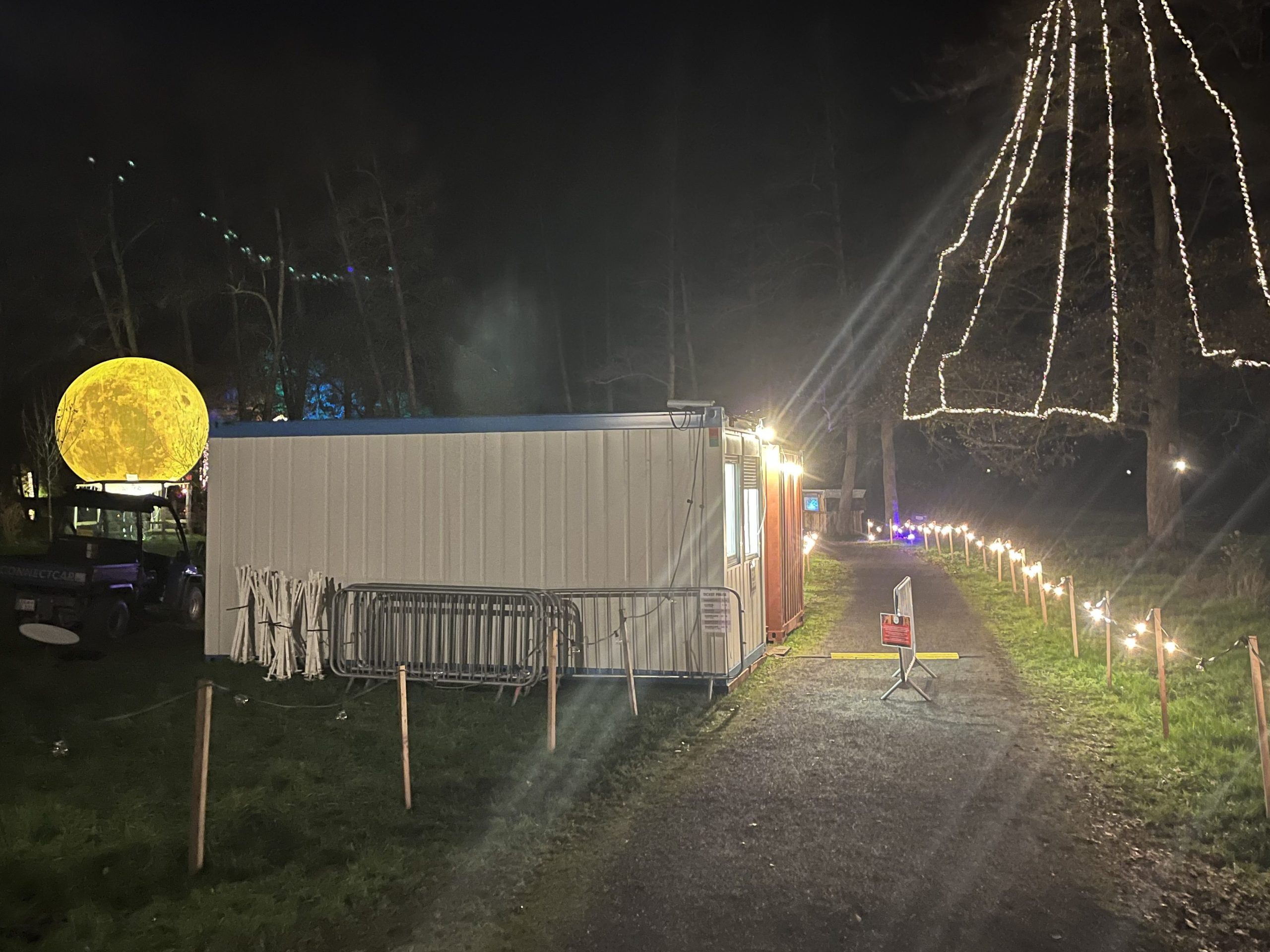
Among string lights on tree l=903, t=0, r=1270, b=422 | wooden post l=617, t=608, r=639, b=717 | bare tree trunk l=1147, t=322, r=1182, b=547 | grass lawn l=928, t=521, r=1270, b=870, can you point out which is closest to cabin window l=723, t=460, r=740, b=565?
wooden post l=617, t=608, r=639, b=717

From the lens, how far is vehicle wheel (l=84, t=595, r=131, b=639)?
39.4ft

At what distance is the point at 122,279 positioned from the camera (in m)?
26.6

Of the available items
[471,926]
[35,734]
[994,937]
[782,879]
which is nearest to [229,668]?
[35,734]

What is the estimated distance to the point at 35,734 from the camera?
7352mm

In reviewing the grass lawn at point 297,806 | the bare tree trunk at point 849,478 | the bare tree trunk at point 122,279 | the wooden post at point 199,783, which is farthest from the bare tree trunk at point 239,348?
the wooden post at point 199,783

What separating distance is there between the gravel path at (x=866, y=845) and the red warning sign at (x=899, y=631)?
0.56 metres

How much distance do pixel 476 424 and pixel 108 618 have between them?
250 inches

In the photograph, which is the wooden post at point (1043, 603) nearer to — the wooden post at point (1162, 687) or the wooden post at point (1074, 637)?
the wooden post at point (1074, 637)

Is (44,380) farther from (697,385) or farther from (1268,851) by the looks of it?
(1268,851)

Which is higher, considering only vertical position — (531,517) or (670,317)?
(670,317)

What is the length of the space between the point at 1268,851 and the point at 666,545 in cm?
536

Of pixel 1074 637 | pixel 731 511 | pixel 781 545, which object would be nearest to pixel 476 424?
pixel 731 511

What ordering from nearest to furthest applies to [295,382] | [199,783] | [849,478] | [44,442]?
[199,783]
[44,442]
[295,382]
[849,478]

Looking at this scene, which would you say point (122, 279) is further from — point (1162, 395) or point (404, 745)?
point (1162, 395)
